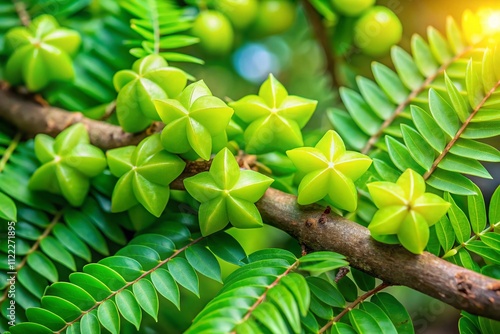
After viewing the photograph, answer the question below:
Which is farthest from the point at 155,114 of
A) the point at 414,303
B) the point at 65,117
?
the point at 414,303

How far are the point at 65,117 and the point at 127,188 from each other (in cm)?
26

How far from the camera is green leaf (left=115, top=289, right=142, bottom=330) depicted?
672 millimetres

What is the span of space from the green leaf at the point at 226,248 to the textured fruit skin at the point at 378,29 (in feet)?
1.83

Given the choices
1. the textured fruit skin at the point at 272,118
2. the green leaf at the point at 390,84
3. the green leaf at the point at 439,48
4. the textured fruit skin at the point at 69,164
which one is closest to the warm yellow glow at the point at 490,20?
the green leaf at the point at 439,48

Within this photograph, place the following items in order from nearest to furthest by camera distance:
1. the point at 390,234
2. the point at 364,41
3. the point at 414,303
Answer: the point at 390,234
the point at 364,41
the point at 414,303

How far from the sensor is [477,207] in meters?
0.71

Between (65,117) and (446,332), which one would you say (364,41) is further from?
(446,332)

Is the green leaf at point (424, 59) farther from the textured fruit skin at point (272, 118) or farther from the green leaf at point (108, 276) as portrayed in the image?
the green leaf at point (108, 276)

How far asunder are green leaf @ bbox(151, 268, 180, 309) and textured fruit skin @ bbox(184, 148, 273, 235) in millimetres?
85

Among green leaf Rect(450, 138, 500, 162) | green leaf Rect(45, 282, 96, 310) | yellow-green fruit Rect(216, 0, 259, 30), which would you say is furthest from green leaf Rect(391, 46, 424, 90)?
green leaf Rect(45, 282, 96, 310)

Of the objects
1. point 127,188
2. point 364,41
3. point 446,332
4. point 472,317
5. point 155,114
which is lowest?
point 446,332

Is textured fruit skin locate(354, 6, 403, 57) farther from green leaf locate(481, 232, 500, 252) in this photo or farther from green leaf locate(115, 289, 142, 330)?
green leaf locate(115, 289, 142, 330)

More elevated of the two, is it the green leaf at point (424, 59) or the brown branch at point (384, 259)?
the green leaf at point (424, 59)

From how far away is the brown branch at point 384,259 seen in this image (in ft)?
1.92
